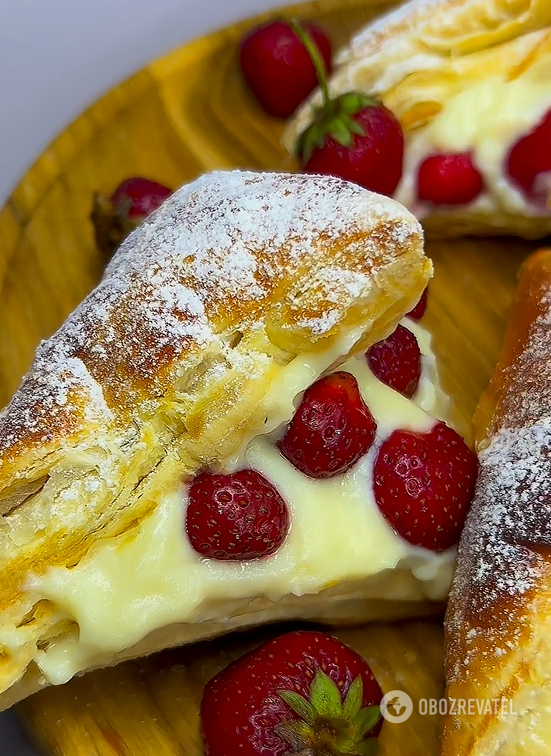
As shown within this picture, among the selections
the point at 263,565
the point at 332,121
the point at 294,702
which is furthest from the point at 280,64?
the point at 294,702

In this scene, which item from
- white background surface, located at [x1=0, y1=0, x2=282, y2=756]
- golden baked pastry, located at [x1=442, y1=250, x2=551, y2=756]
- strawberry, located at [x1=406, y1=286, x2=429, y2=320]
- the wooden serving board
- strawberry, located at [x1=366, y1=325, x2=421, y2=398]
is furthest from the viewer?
white background surface, located at [x1=0, y1=0, x2=282, y2=756]

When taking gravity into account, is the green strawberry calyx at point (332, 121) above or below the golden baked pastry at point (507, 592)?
above

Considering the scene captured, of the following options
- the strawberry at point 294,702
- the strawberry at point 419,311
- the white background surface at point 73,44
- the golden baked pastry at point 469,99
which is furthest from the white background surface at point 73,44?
the strawberry at point 294,702

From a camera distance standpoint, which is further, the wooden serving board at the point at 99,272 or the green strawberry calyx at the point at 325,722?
the wooden serving board at the point at 99,272

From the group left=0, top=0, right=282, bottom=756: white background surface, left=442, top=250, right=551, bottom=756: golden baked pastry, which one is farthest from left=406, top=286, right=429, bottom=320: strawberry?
left=0, top=0, right=282, bottom=756: white background surface

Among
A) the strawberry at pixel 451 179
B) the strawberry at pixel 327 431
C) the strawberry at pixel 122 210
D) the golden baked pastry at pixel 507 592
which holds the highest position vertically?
the strawberry at pixel 122 210

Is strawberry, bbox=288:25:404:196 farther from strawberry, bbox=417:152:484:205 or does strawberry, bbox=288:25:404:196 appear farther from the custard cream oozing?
the custard cream oozing

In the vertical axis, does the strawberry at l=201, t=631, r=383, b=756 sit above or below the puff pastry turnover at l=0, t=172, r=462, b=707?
below

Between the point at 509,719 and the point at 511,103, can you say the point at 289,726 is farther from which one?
the point at 511,103

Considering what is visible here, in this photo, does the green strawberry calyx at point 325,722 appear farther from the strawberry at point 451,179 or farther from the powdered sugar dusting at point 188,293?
the strawberry at point 451,179
